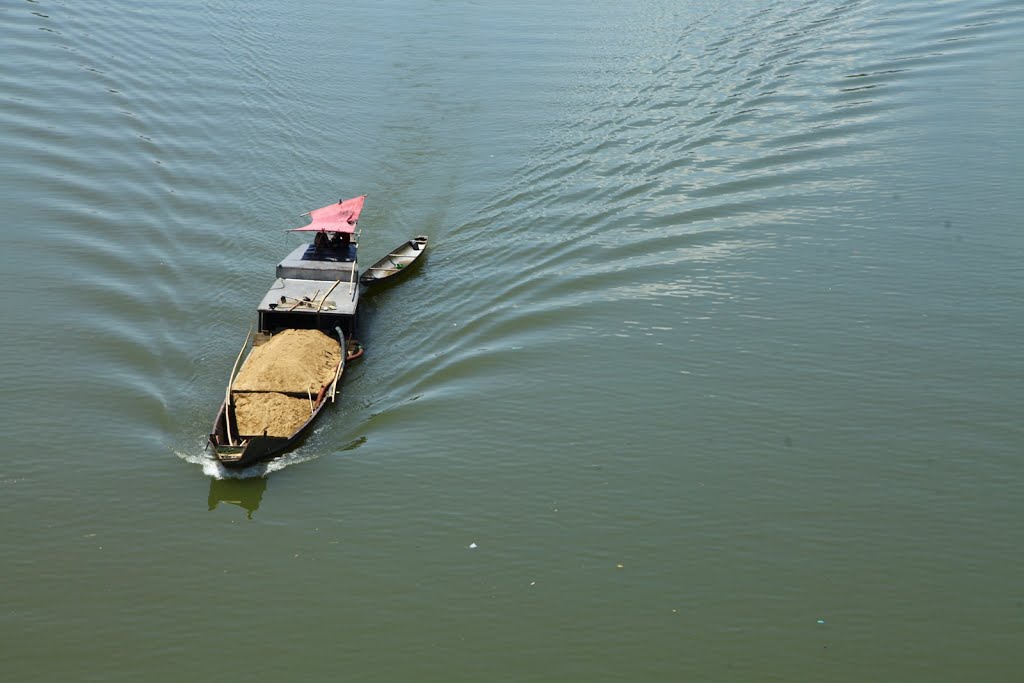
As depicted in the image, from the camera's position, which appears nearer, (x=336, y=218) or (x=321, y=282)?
Result: (x=321, y=282)

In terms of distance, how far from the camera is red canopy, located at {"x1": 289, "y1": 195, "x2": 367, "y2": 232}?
21781 mm

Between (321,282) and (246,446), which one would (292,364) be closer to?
(246,446)

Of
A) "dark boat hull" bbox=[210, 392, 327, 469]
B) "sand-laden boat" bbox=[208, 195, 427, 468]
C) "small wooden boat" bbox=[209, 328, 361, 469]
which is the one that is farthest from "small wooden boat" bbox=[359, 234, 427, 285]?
"dark boat hull" bbox=[210, 392, 327, 469]

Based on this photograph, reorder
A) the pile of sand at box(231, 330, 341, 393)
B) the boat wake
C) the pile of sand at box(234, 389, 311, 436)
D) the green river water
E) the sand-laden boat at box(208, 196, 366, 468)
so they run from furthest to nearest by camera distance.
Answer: the pile of sand at box(231, 330, 341, 393), the pile of sand at box(234, 389, 311, 436), the sand-laden boat at box(208, 196, 366, 468), the boat wake, the green river water

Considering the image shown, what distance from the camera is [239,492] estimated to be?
1527 centimetres

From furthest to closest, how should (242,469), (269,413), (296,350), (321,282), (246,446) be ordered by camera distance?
(321,282), (296,350), (269,413), (242,469), (246,446)

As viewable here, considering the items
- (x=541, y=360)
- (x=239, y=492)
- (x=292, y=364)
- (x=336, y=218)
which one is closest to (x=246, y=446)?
(x=239, y=492)

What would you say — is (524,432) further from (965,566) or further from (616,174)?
(616,174)

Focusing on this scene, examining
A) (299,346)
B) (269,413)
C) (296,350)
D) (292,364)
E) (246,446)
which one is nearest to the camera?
(246,446)

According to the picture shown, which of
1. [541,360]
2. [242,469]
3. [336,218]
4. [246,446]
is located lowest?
[541,360]

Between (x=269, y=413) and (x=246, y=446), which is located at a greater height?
(x=246, y=446)

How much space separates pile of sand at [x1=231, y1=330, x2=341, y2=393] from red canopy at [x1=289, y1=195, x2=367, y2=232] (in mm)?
3668

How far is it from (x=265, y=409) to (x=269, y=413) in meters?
0.13

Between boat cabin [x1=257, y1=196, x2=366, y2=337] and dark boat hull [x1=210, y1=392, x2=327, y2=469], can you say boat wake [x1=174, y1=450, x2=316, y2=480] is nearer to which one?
dark boat hull [x1=210, y1=392, x2=327, y2=469]
